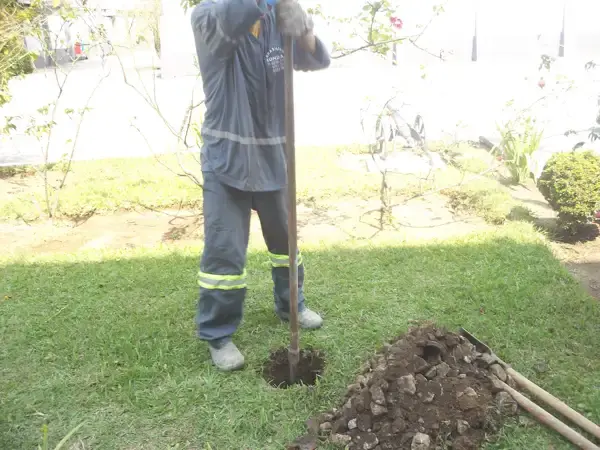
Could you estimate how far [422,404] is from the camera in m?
2.53

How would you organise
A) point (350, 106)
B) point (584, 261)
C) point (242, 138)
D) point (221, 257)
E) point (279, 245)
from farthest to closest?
point (350, 106) < point (584, 261) < point (279, 245) < point (221, 257) < point (242, 138)

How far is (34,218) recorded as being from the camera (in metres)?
5.55

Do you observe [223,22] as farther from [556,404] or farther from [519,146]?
[519,146]

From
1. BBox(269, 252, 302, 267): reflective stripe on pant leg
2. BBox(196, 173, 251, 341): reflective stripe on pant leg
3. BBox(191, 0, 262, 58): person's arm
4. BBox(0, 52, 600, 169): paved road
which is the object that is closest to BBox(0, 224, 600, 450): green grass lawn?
BBox(196, 173, 251, 341): reflective stripe on pant leg

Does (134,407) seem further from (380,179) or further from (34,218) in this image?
(380,179)

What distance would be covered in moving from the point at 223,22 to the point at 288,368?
6.04 ft

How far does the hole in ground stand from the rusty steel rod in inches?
2.3

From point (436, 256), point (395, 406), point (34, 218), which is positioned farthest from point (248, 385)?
point (34, 218)

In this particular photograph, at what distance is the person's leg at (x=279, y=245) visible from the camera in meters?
3.04

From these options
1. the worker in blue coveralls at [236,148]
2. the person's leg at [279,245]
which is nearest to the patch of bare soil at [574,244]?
the person's leg at [279,245]

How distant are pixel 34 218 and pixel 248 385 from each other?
367 cm

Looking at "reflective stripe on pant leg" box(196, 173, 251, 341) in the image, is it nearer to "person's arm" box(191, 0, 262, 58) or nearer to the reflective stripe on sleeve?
the reflective stripe on sleeve

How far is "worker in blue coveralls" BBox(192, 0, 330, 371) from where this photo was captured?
2.74 metres

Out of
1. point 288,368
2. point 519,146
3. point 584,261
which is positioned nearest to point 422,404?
point 288,368
